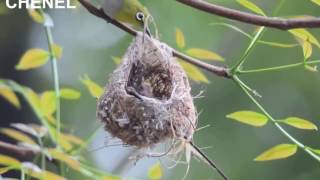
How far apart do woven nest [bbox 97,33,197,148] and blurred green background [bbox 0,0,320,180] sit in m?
1.20

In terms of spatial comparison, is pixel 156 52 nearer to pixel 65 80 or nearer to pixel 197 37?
pixel 197 37

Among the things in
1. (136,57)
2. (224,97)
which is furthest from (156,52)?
(224,97)

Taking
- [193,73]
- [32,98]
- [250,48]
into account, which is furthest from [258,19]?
[32,98]

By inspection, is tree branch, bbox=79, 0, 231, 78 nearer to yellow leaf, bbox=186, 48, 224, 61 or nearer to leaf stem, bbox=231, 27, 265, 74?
leaf stem, bbox=231, 27, 265, 74

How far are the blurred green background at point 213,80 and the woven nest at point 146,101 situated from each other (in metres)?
1.20

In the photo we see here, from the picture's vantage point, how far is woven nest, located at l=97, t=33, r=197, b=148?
1.02 metres

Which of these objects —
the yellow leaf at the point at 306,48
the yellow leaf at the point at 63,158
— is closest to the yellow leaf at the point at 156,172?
the yellow leaf at the point at 63,158

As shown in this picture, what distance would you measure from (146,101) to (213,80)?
69.8 inches

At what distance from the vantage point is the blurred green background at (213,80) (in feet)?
8.00

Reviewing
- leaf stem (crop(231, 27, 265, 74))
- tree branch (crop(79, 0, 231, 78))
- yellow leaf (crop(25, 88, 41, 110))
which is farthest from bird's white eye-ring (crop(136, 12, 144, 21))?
yellow leaf (crop(25, 88, 41, 110))

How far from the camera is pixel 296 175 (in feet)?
8.99

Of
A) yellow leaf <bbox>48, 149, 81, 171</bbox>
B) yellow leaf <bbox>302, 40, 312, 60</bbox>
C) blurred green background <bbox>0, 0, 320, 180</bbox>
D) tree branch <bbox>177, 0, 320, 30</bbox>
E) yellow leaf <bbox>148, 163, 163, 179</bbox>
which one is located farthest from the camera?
blurred green background <bbox>0, 0, 320, 180</bbox>

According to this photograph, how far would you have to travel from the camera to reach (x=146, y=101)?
1025mm

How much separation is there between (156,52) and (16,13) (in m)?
1.51
